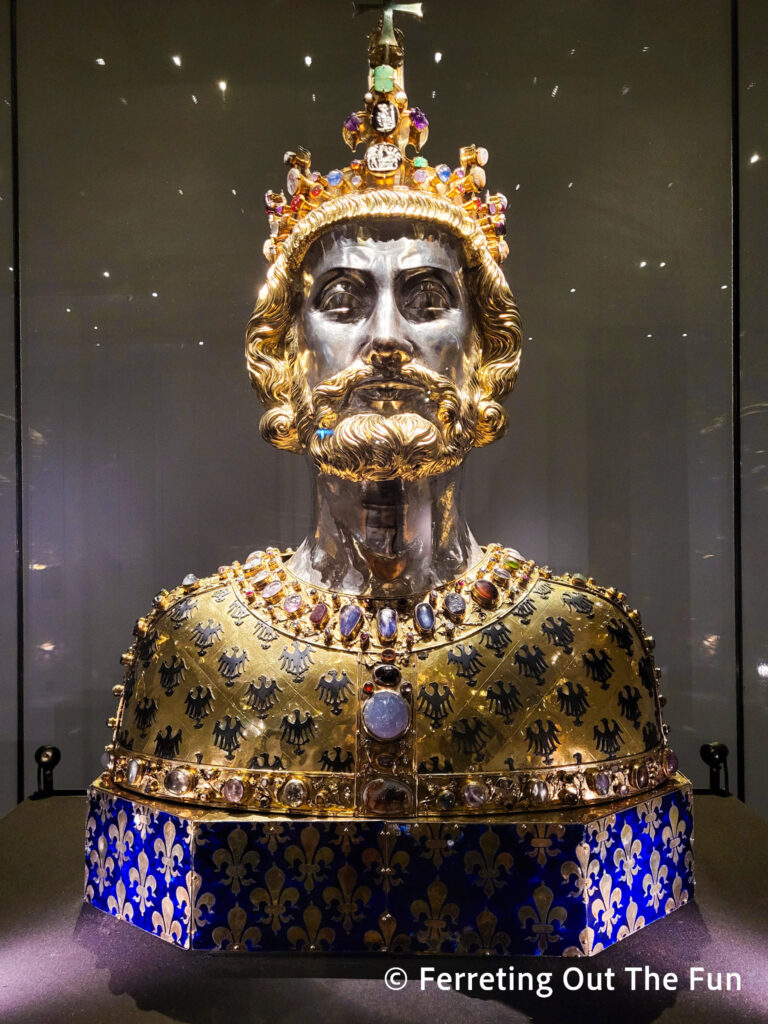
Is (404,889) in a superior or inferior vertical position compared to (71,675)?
inferior

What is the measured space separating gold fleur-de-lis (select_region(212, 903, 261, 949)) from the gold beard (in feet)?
3.51

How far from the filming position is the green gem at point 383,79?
1.97 meters

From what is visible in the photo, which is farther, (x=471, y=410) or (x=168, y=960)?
(x=471, y=410)

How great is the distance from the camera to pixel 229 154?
282 cm

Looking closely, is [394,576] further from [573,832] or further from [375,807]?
[573,832]

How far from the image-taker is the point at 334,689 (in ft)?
5.71

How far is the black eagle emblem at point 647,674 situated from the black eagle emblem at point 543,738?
1.11ft

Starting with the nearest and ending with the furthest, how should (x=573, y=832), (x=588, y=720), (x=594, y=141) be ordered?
1. (x=573, y=832)
2. (x=588, y=720)
3. (x=594, y=141)

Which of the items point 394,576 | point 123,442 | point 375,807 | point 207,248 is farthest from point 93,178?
point 375,807

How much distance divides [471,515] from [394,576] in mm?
1017

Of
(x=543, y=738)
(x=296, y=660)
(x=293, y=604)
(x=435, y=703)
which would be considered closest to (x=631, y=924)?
(x=543, y=738)

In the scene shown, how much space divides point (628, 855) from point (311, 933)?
760 mm

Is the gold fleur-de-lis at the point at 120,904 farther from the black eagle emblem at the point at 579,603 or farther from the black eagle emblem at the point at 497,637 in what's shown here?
the black eagle emblem at the point at 579,603

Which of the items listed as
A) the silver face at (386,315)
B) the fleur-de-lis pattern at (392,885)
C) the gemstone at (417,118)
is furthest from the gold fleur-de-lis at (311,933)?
the gemstone at (417,118)
